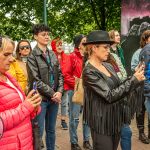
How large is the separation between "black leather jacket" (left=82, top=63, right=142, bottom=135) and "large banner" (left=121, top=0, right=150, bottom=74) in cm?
955

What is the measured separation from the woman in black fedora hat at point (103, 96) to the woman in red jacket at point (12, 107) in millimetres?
955

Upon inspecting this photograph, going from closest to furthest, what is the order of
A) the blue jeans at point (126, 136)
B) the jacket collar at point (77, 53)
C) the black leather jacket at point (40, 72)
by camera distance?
the blue jeans at point (126, 136)
the black leather jacket at point (40, 72)
the jacket collar at point (77, 53)

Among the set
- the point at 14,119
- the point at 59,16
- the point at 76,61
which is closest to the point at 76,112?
the point at 76,61

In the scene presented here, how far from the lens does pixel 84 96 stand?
4.30 metres

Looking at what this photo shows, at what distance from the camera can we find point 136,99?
14.2 feet

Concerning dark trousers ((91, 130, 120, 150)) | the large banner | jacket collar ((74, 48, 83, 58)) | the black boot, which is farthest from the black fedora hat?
the large banner

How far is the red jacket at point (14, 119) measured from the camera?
316 cm

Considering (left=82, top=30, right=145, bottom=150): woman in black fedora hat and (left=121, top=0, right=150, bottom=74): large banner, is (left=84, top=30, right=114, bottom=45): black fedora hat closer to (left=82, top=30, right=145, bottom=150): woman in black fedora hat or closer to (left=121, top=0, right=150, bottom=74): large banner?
(left=82, top=30, right=145, bottom=150): woman in black fedora hat

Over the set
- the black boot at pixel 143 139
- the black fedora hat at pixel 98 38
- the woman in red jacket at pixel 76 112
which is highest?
the black fedora hat at pixel 98 38

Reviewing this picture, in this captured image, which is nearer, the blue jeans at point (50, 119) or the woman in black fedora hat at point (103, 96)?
the woman in black fedora hat at point (103, 96)

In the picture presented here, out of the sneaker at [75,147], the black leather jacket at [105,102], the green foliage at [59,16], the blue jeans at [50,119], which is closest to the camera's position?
the black leather jacket at [105,102]

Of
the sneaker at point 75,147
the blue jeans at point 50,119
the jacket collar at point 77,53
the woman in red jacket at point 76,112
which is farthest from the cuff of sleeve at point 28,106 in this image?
the jacket collar at point 77,53

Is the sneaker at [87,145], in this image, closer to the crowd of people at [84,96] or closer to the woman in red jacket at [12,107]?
the crowd of people at [84,96]

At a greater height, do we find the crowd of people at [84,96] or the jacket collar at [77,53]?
the jacket collar at [77,53]
